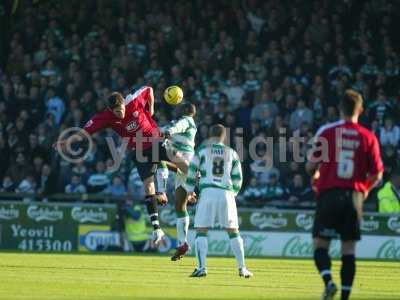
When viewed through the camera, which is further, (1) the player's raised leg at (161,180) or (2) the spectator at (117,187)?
(2) the spectator at (117,187)

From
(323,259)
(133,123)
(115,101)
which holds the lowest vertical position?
(323,259)

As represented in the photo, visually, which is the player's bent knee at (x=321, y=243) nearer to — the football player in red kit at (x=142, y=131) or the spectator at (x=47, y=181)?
the football player in red kit at (x=142, y=131)

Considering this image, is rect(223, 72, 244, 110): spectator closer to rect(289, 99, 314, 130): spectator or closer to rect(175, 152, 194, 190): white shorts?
rect(289, 99, 314, 130): spectator

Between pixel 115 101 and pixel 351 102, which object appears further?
pixel 115 101

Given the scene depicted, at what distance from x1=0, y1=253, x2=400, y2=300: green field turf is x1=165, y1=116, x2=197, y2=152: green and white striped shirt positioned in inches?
78.7

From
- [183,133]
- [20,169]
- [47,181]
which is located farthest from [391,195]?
[20,169]

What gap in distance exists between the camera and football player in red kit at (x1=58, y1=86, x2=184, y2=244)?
18594 mm

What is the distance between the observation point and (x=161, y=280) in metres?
15.2

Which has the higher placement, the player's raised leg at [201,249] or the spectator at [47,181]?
the spectator at [47,181]

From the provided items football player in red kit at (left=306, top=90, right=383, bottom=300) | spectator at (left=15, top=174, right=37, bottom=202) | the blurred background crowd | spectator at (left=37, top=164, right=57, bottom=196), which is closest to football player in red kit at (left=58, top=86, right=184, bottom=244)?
the blurred background crowd

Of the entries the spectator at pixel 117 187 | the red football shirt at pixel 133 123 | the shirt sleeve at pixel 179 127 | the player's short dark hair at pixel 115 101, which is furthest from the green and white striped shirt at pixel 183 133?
the spectator at pixel 117 187

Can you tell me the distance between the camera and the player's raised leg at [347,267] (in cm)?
1160

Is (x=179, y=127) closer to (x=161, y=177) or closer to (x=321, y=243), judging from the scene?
(x=161, y=177)

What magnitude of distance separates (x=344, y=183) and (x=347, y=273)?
954mm
